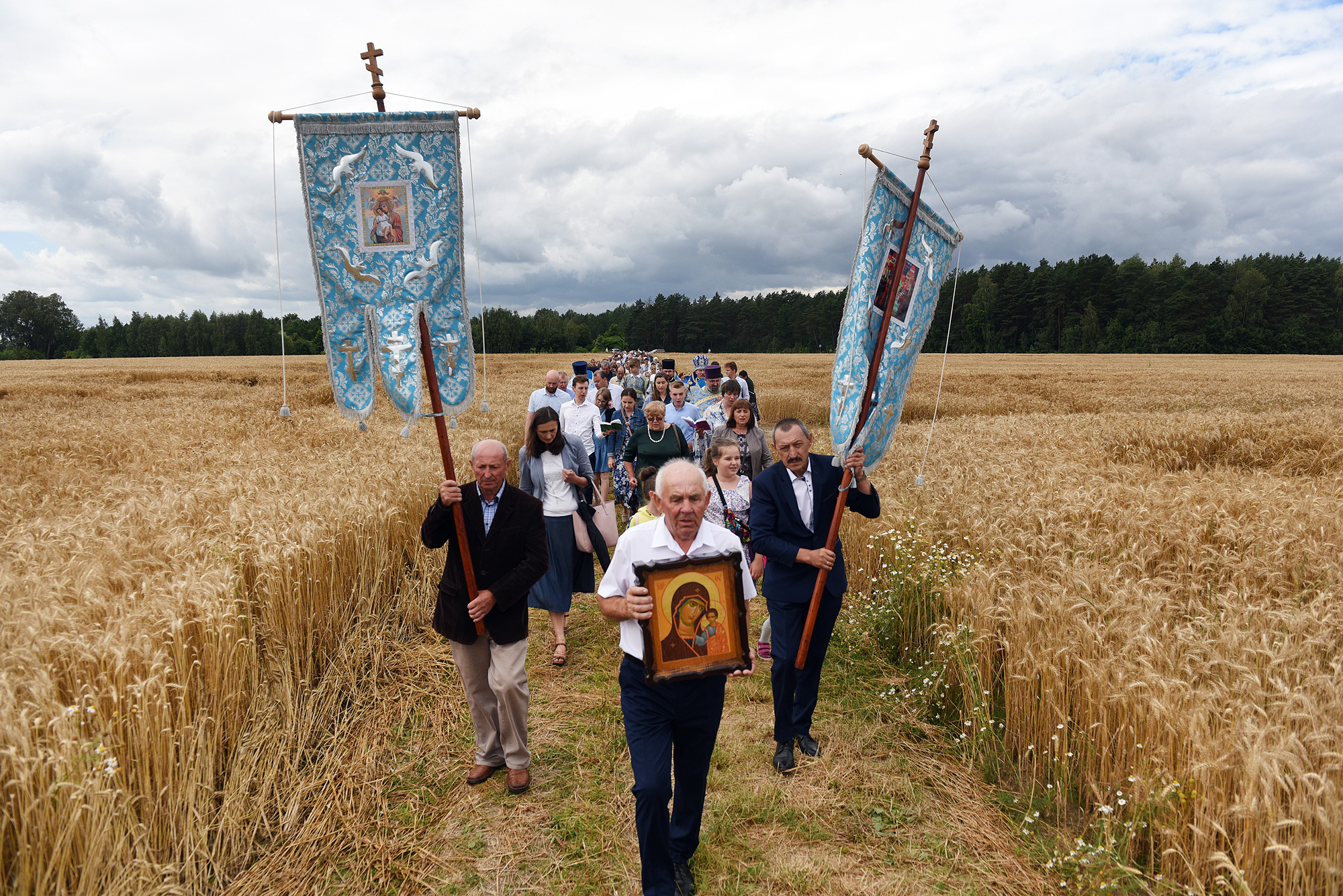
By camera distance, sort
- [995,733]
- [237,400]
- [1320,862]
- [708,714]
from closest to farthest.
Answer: [1320,862] < [708,714] < [995,733] < [237,400]

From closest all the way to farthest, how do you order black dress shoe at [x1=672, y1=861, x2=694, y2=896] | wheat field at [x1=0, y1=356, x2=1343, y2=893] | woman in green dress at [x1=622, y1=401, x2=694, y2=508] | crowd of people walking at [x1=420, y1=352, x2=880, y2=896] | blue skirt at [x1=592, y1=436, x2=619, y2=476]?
wheat field at [x1=0, y1=356, x2=1343, y2=893] < crowd of people walking at [x1=420, y1=352, x2=880, y2=896] < black dress shoe at [x1=672, y1=861, x2=694, y2=896] < woman in green dress at [x1=622, y1=401, x2=694, y2=508] < blue skirt at [x1=592, y1=436, x2=619, y2=476]

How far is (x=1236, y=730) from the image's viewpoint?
3010 mm

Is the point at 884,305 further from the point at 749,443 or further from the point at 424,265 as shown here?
the point at 424,265

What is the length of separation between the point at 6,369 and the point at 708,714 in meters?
56.1

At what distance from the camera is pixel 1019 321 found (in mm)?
88625

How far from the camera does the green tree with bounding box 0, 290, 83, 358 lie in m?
89.7

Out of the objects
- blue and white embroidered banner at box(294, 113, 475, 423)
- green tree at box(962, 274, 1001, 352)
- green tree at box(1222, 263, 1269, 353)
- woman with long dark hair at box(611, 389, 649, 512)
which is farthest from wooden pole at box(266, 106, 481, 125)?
green tree at box(962, 274, 1001, 352)

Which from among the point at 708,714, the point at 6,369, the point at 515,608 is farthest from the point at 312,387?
the point at 6,369

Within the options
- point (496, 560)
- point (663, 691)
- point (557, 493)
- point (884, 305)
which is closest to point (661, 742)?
point (663, 691)

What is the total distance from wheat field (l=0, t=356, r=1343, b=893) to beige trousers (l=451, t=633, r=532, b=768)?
783 mm

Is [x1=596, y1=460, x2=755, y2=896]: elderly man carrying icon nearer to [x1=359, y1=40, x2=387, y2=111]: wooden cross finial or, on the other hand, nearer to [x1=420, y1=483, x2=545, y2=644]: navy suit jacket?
[x1=420, y1=483, x2=545, y2=644]: navy suit jacket

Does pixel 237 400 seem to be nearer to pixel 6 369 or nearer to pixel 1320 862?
pixel 1320 862

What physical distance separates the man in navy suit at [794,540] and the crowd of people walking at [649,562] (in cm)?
1

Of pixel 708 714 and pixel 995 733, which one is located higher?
pixel 708 714
